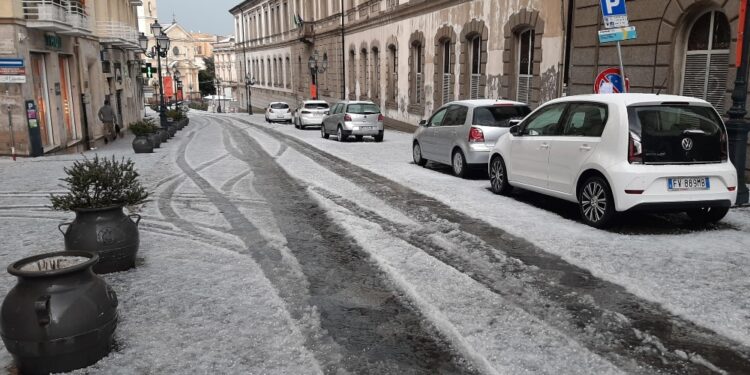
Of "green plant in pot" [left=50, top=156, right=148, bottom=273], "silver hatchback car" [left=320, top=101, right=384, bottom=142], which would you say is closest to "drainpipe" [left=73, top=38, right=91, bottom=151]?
"silver hatchback car" [left=320, top=101, right=384, bottom=142]

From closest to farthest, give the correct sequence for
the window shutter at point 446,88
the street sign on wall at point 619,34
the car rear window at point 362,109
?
the street sign on wall at point 619,34 → the car rear window at point 362,109 → the window shutter at point 446,88

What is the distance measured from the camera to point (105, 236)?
5.54 metres

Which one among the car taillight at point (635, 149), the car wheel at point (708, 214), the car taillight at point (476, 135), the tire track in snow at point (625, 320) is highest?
the car taillight at point (635, 149)

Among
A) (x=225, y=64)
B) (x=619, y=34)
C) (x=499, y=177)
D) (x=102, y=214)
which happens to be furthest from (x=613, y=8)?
(x=225, y=64)

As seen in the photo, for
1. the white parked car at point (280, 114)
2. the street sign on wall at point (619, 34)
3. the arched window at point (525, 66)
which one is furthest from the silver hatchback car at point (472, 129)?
the white parked car at point (280, 114)

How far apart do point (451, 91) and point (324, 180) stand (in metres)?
11.7

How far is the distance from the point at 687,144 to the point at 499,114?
505 centimetres

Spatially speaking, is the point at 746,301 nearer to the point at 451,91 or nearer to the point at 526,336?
the point at 526,336

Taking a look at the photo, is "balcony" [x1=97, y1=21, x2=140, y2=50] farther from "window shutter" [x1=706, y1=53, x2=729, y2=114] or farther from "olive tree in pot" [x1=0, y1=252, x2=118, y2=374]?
"olive tree in pot" [x1=0, y1=252, x2=118, y2=374]

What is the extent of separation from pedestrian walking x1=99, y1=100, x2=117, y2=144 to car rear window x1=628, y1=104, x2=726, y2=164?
70.3 feet

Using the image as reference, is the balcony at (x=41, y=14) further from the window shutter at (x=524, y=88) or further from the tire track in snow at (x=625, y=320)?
the tire track in snow at (x=625, y=320)

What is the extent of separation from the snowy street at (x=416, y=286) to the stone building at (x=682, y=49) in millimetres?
3971

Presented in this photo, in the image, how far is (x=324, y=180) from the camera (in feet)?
38.8

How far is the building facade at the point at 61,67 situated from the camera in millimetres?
16828
